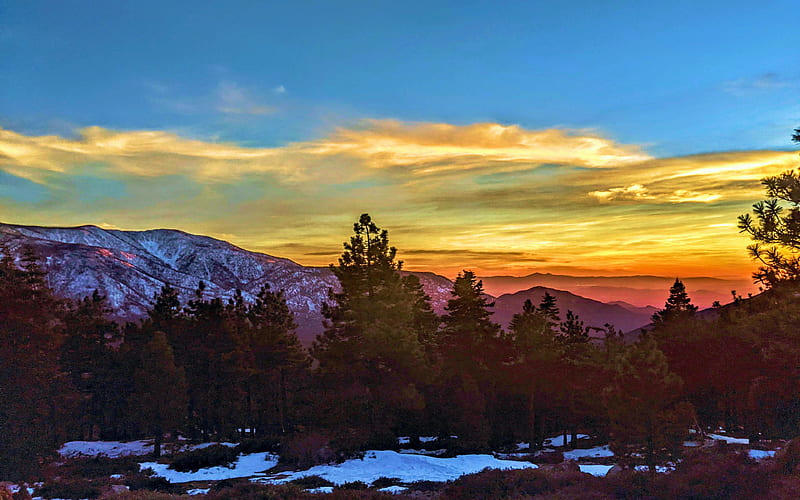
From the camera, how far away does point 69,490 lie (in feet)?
69.8

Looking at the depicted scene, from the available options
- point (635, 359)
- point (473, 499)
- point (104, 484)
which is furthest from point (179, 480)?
point (635, 359)

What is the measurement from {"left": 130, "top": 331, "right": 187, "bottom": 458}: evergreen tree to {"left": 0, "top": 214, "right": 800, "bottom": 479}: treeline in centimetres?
10

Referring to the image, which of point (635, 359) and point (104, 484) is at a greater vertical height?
point (635, 359)

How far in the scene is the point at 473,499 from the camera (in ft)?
56.1

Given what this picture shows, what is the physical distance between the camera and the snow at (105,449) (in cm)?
3756

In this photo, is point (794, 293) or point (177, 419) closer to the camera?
point (794, 293)

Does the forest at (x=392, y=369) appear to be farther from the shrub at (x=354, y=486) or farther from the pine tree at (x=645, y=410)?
the shrub at (x=354, y=486)

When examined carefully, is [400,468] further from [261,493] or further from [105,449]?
[105,449]

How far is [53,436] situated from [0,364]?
4157 millimetres

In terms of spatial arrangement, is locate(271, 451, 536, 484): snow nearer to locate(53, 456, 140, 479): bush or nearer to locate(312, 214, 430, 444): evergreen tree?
locate(312, 214, 430, 444): evergreen tree

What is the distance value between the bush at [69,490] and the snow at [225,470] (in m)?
4.01

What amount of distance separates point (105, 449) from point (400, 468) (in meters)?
26.4

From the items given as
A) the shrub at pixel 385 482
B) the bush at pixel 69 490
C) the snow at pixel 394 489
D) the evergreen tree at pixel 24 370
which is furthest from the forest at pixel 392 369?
the snow at pixel 394 489

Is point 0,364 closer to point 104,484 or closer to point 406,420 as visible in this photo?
point 104,484
